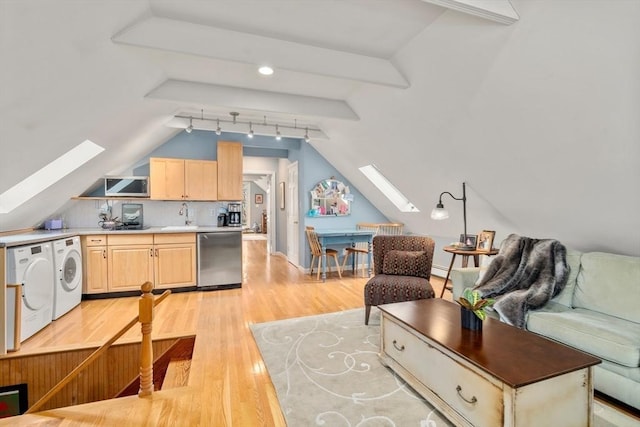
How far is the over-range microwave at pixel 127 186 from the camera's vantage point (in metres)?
4.48

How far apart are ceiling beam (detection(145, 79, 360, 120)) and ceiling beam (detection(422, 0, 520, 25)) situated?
209 cm

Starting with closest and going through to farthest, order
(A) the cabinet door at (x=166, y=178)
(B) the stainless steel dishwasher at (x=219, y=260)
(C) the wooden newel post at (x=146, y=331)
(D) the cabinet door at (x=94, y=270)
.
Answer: (C) the wooden newel post at (x=146, y=331) → (D) the cabinet door at (x=94, y=270) → (B) the stainless steel dishwasher at (x=219, y=260) → (A) the cabinet door at (x=166, y=178)

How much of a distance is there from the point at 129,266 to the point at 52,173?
55.1 inches

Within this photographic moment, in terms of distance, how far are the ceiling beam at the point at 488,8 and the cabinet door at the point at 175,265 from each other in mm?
4007

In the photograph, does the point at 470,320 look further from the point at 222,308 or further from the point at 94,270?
the point at 94,270

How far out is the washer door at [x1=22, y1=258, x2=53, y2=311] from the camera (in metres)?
2.77

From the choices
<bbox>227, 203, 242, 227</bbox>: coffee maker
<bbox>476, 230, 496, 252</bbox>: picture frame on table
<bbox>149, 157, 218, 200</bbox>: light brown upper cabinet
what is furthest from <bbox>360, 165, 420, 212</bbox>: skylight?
<bbox>149, 157, 218, 200</bbox>: light brown upper cabinet

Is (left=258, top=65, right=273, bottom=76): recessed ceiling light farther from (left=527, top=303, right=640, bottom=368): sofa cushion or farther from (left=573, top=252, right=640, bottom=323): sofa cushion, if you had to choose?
(left=573, top=252, right=640, bottom=323): sofa cushion

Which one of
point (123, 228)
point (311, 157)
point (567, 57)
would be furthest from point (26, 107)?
point (311, 157)

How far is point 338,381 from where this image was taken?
2158 mm

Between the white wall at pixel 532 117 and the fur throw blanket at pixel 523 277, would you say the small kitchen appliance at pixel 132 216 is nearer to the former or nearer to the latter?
the white wall at pixel 532 117

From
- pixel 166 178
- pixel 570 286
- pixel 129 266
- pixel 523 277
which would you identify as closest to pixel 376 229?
pixel 523 277

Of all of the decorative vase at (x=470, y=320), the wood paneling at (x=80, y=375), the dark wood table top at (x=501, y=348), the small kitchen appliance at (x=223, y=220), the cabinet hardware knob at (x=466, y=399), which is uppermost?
the small kitchen appliance at (x=223, y=220)

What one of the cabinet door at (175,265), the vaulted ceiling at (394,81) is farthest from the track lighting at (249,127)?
the cabinet door at (175,265)
